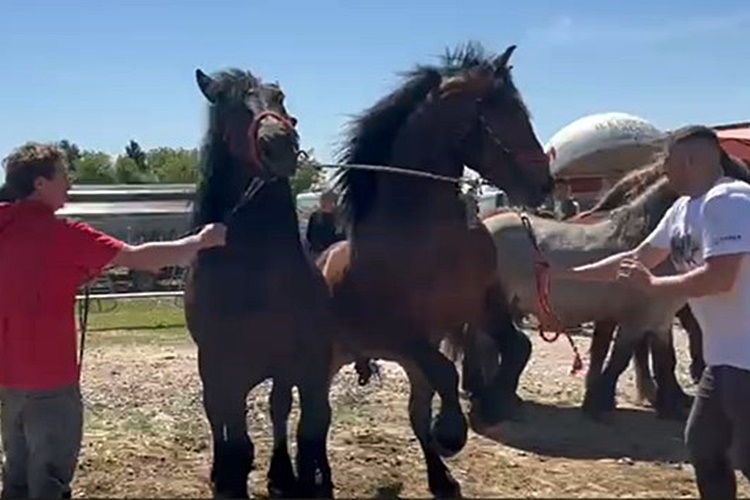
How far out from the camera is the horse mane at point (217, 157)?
522cm

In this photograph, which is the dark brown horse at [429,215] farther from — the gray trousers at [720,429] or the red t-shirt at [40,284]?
the red t-shirt at [40,284]

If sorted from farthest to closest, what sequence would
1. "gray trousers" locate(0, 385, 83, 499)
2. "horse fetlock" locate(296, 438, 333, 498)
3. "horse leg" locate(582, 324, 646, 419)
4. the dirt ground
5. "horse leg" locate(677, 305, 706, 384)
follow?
"horse leg" locate(677, 305, 706, 384), "horse leg" locate(582, 324, 646, 419), the dirt ground, "horse fetlock" locate(296, 438, 333, 498), "gray trousers" locate(0, 385, 83, 499)

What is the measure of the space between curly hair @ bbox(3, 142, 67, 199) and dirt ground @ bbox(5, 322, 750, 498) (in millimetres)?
2233

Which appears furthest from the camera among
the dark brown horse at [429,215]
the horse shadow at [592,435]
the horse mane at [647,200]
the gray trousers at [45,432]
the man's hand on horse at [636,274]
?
the horse mane at [647,200]

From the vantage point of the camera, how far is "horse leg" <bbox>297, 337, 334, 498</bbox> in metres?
5.21

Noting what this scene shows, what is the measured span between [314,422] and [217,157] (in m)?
1.34

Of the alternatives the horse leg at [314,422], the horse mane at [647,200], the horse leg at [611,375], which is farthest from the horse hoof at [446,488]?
the horse mane at [647,200]

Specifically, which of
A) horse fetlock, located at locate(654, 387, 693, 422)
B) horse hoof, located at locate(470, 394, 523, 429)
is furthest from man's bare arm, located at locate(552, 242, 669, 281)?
Result: horse fetlock, located at locate(654, 387, 693, 422)

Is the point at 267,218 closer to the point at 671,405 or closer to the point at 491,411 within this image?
the point at 491,411

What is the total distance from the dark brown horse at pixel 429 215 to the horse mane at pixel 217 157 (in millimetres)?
883

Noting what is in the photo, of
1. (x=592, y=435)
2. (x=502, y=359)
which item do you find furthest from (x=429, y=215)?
(x=592, y=435)

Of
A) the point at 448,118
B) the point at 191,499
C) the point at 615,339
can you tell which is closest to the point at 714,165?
the point at 448,118

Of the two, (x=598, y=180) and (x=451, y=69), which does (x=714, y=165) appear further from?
(x=598, y=180)

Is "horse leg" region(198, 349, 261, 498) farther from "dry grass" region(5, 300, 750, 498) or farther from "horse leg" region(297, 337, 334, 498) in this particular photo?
"dry grass" region(5, 300, 750, 498)
